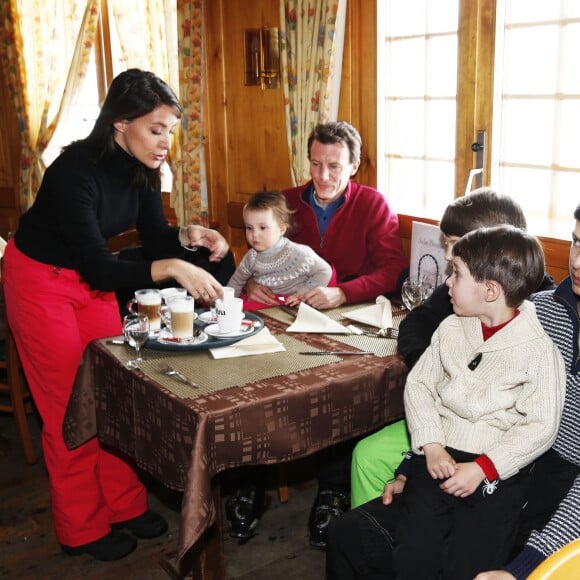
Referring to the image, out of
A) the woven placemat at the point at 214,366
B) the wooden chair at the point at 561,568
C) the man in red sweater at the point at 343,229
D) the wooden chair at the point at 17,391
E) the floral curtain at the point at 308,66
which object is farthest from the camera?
the floral curtain at the point at 308,66

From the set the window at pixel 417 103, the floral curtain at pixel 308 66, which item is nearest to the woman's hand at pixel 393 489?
the window at pixel 417 103

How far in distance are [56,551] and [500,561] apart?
1552 mm

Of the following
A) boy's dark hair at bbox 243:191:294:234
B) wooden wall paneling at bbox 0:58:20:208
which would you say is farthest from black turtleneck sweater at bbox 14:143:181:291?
wooden wall paneling at bbox 0:58:20:208

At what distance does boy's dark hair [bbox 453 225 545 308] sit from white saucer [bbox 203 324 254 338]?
0.71m

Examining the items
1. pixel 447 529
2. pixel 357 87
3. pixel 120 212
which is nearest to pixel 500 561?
pixel 447 529

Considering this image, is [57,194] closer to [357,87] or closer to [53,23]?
[357,87]

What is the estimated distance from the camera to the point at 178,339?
2.17 metres

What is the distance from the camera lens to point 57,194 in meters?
2.28

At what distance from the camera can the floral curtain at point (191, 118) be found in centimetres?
417

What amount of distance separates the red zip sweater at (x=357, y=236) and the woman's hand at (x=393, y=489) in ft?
3.69

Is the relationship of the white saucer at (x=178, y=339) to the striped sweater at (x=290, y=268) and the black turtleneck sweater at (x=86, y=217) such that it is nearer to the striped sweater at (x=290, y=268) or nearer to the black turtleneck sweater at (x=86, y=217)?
the black turtleneck sweater at (x=86, y=217)

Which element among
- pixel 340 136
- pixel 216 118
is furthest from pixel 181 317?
pixel 216 118

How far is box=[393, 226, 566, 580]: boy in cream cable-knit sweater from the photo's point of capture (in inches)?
67.9

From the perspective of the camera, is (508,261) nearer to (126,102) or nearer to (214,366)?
(214,366)
